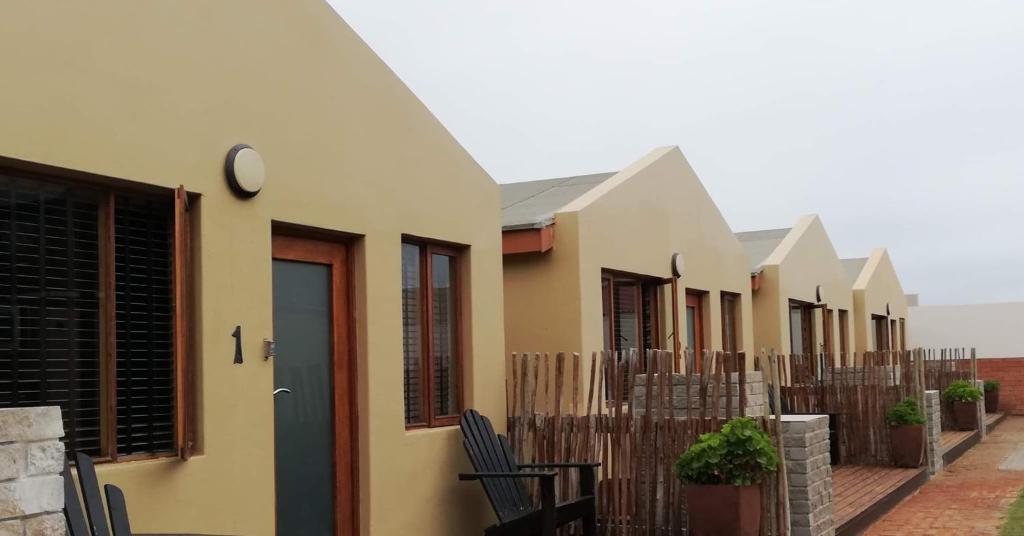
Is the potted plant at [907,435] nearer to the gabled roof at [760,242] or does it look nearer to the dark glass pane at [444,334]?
the gabled roof at [760,242]

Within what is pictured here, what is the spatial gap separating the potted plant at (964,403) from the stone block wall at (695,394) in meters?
13.7

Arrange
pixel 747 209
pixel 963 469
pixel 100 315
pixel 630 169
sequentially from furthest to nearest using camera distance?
pixel 747 209, pixel 963 469, pixel 630 169, pixel 100 315

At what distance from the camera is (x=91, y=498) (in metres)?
4.21

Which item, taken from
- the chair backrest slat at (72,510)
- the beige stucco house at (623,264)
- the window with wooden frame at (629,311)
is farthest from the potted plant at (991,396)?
the chair backrest slat at (72,510)

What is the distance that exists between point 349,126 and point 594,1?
5725 mm

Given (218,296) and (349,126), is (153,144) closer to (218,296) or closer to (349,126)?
(218,296)

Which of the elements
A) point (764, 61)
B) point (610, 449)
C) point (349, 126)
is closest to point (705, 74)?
point (764, 61)

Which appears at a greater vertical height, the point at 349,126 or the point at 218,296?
the point at 349,126

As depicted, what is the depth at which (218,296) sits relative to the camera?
20.4 feet

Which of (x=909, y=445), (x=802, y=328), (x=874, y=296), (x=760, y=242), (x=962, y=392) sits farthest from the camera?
(x=874, y=296)

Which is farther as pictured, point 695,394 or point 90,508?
point 695,394

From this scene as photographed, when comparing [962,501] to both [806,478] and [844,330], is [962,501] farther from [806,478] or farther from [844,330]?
[844,330]

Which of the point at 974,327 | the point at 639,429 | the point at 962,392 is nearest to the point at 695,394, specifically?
the point at 639,429

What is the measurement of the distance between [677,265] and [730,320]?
2.79 meters
